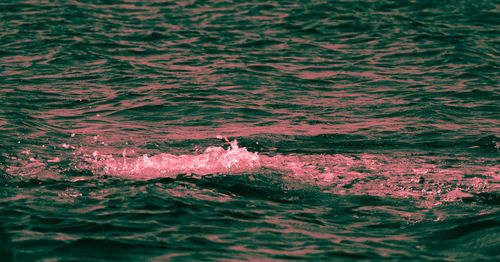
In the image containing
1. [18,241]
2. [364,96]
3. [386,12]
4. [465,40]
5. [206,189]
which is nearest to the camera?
[18,241]

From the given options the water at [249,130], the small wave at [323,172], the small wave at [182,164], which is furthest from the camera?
the small wave at [182,164]

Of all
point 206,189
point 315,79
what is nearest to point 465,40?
point 315,79

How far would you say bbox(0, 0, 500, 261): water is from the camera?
806cm

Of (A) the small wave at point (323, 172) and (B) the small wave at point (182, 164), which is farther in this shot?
(B) the small wave at point (182, 164)

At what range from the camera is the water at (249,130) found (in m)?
8.06

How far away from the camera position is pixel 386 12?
22672 mm

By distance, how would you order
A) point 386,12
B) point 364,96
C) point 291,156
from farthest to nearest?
point 386,12 → point 364,96 → point 291,156

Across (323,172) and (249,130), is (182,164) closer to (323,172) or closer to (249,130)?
(323,172)

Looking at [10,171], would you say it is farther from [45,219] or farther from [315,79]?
[315,79]

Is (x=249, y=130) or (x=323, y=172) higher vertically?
(x=323, y=172)

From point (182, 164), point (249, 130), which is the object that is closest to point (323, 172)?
point (182, 164)

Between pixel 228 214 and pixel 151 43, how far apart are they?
12170 millimetres

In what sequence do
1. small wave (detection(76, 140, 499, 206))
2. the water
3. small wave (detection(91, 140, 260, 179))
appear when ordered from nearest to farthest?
the water < small wave (detection(76, 140, 499, 206)) < small wave (detection(91, 140, 260, 179))

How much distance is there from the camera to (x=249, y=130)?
43.4 ft
